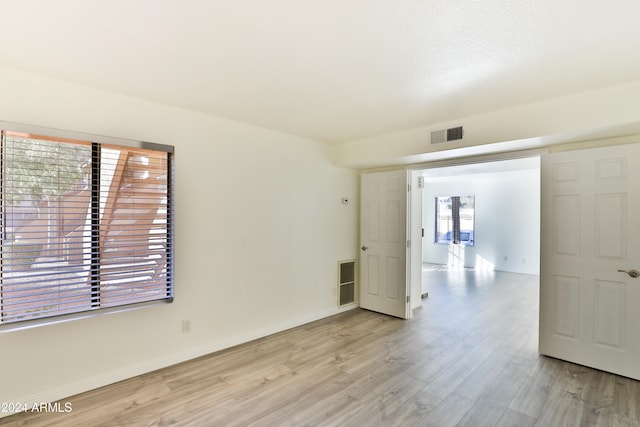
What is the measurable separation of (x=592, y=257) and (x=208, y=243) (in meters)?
3.73

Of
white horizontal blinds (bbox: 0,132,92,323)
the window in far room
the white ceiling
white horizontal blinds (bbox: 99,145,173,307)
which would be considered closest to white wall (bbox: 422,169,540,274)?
the window in far room

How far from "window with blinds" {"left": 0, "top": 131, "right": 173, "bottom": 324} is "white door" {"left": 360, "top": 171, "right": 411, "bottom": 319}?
111 inches

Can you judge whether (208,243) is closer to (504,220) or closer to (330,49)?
(330,49)

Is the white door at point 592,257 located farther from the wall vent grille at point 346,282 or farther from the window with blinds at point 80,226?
the window with blinds at point 80,226

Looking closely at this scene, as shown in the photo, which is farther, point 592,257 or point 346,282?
point 346,282

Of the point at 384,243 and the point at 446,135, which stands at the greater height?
the point at 446,135

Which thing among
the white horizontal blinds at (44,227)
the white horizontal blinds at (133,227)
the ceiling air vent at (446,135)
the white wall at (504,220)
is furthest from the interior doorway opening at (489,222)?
the white horizontal blinds at (44,227)

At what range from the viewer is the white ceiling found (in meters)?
1.49

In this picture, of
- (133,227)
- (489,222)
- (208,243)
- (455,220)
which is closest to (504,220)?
(489,222)

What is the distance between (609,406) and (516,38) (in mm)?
2735

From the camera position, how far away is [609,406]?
7.42ft

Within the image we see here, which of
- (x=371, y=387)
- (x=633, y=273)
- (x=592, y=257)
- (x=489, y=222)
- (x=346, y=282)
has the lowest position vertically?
(x=371, y=387)

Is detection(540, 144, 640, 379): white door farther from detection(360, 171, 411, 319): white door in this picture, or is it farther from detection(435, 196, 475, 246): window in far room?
detection(435, 196, 475, 246): window in far room

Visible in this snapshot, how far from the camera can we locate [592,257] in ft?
9.23
